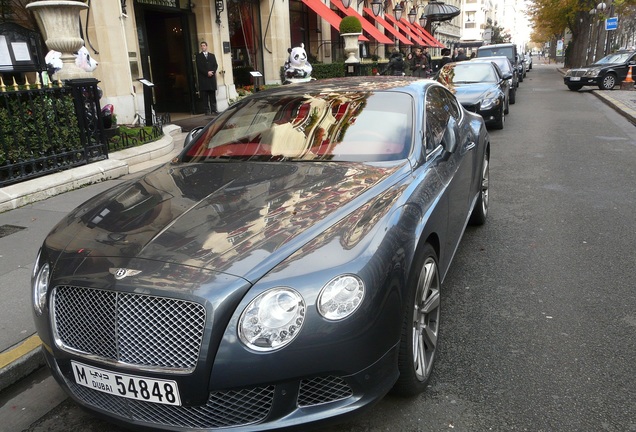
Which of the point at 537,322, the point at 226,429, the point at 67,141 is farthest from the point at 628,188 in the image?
the point at 67,141

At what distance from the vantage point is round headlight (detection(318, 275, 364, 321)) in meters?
2.18

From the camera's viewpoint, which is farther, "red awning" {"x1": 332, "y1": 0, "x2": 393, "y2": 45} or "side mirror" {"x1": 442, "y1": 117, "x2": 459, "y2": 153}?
"red awning" {"x1": 332, "y1": 0, "x2": 393, "y2": 45}

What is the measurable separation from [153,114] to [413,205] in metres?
10.4

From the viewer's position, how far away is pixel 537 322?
3.67m

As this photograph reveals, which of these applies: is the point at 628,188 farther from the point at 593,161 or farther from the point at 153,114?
the point at 153,114

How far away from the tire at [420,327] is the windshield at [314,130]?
874 mm

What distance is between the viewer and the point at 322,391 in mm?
2232

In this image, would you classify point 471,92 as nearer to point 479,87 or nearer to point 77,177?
point 479,87

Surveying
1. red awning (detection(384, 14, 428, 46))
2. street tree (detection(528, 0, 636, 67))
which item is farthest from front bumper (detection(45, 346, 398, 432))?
street tree (detection(528, 0, 636, 67))

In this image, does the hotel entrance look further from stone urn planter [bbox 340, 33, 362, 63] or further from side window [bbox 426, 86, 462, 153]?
side window [bbox 426, 86, 462, 153]

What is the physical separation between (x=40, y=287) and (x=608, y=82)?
25.4m

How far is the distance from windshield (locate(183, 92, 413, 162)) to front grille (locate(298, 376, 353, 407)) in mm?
1654

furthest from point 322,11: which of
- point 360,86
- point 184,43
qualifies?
point 360,86

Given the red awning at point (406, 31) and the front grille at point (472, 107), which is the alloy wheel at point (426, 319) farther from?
the red awning at point (406, 31)
